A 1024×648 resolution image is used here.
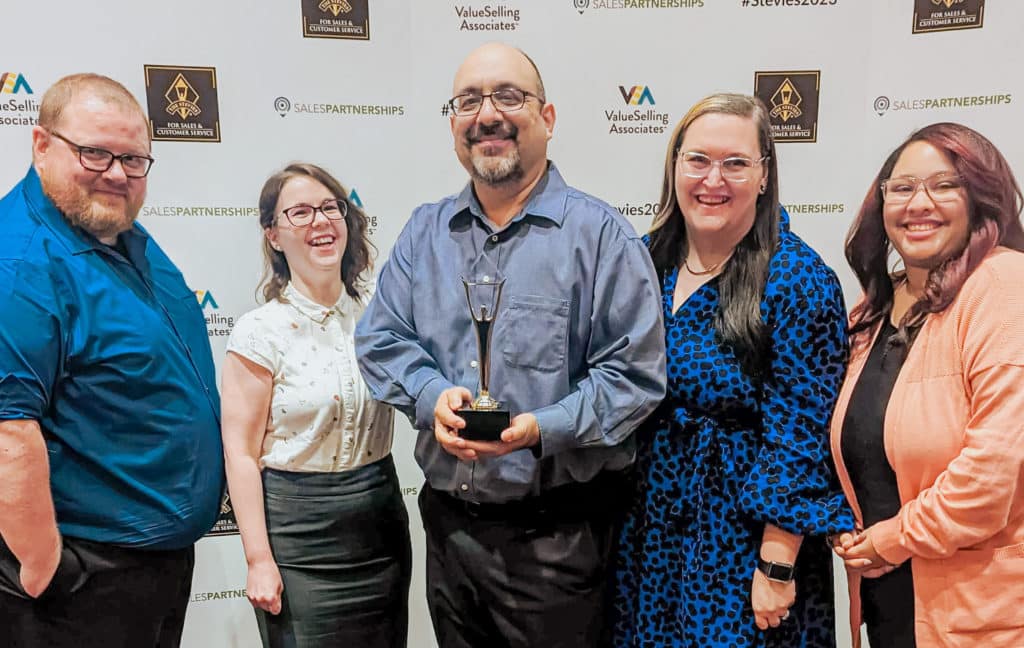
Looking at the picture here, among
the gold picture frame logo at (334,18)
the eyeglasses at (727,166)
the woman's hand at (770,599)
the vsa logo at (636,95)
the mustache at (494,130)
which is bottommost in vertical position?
the woman's hand at (770,599)

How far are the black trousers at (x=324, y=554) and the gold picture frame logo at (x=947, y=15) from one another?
104 inches

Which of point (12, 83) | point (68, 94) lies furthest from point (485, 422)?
point (12, 83)

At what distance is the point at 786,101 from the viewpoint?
2.64 m

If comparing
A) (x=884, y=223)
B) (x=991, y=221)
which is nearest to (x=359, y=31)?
(x=884, y=223)

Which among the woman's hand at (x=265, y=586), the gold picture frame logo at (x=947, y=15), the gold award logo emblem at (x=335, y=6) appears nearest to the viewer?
the woman's hand at (x=265, y=586)

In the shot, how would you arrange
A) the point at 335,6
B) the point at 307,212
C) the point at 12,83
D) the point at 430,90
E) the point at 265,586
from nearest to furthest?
the point at 265,586 < the point at 307,212 < the point at 12,83 < the point at 335,6 < the point at 430,90

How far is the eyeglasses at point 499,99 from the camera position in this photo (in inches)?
64.9

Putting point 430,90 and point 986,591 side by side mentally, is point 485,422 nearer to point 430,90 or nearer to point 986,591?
point 986,591

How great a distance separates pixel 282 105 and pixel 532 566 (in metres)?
1.87

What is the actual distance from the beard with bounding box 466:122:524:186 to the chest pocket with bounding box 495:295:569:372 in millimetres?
312

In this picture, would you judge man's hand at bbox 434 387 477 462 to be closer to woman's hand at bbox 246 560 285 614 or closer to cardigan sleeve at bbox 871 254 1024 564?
woman's hand at bbox 246 560 285 614

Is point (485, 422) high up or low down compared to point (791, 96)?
down

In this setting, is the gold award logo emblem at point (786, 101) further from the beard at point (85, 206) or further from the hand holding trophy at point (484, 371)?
the beard at point (85, 206)

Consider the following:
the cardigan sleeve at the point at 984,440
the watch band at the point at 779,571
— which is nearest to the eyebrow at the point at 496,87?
the cardigan sleeve at the point at 984,440
